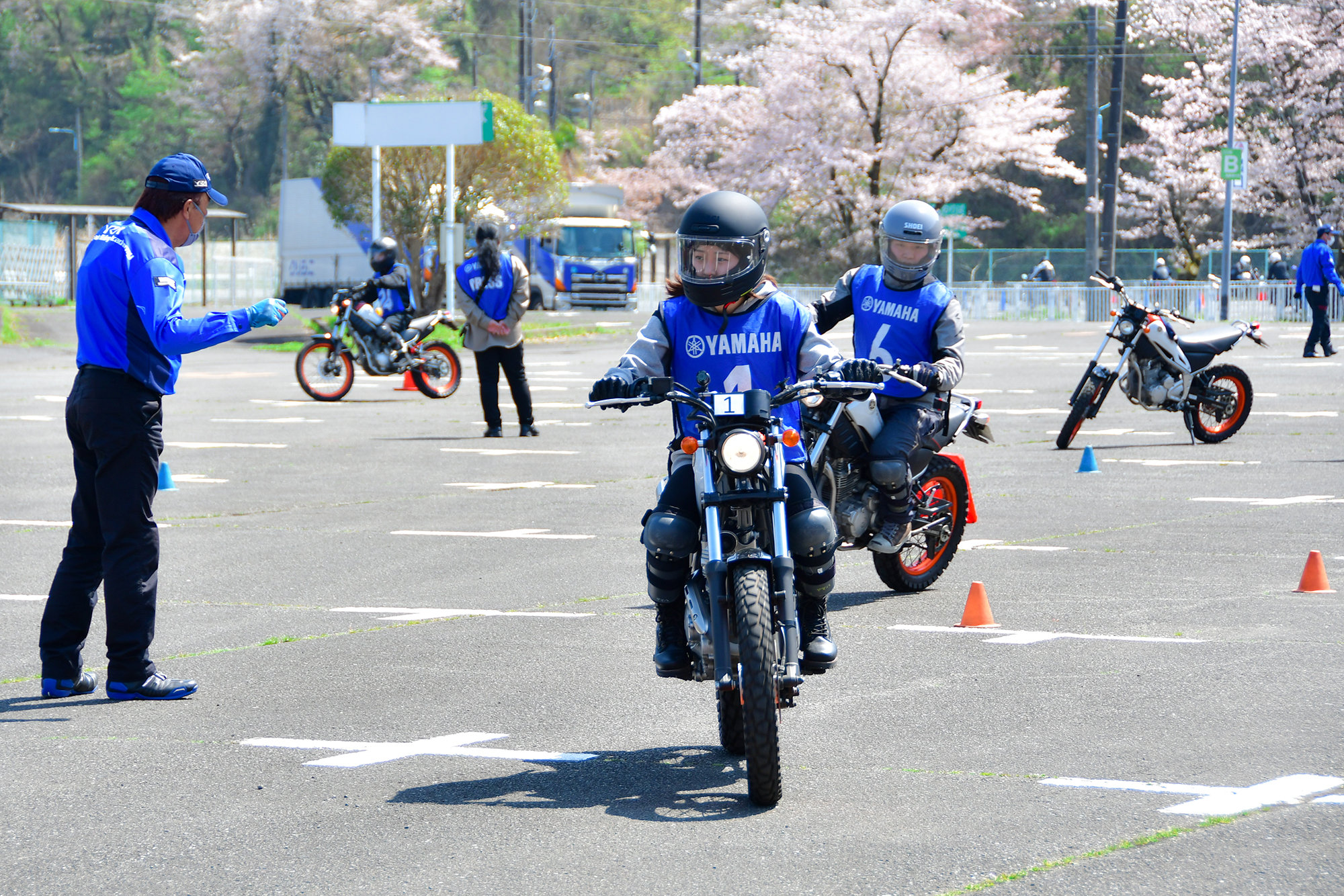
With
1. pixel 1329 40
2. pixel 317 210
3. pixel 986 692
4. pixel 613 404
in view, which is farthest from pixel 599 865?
pixel 1329 40

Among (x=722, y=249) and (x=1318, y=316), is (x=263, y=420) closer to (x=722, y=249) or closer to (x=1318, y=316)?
(x=722, y=249)

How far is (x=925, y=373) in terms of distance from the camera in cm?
750

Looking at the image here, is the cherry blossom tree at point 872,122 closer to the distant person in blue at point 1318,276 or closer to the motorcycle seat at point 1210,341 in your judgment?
the distant person in blue at point 1318,276

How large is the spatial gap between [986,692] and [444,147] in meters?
32.2

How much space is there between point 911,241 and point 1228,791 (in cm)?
385

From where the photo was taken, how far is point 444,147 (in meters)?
37.2

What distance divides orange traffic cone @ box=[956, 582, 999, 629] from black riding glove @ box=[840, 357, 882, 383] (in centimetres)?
246

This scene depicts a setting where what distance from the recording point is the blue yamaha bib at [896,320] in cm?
838

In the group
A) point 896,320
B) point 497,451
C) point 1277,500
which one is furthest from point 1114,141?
point 896,320

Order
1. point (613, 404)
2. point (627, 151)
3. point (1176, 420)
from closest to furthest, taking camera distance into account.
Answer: point (613, 404), point (1176, 420), point (627, 151)

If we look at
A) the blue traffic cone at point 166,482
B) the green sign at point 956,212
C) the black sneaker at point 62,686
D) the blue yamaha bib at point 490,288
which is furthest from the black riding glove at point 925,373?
the green sign at point 956,212

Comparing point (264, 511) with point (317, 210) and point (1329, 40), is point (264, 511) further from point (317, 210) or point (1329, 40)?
point (1329, 40)

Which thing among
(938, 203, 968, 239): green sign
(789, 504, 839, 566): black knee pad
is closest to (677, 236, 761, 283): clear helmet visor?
(789, 504, 839, 566): black knee pad

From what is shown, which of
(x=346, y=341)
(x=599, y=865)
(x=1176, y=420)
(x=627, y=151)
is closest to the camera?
(x=599, y=865)
